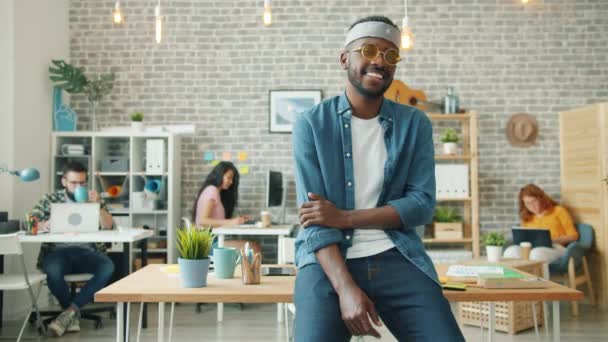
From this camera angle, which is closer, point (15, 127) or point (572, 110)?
point (15, 127)

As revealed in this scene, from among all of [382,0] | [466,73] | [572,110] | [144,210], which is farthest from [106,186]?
[572,110]

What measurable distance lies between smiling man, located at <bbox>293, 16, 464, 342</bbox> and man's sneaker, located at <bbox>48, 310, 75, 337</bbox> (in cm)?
336

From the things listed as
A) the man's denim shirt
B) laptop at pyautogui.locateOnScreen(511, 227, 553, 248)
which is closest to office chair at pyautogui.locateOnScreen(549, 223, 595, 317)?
laptop at pyautogui.locateOnScreen(511, 227, 553, 248)

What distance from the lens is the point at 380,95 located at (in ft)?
6.12

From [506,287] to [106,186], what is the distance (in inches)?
197

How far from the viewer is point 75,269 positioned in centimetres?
479

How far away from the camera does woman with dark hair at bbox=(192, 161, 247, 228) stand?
5.70 m

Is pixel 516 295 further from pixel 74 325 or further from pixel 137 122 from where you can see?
pixel 137 122

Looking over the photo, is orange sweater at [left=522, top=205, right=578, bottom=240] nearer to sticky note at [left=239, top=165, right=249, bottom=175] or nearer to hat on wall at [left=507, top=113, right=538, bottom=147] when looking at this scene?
hat on wall at [left=507, top=113, right=538, bottom=147]

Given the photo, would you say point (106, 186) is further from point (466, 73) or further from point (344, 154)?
point (344, 154)

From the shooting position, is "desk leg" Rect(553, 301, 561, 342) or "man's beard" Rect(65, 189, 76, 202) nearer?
"desk leg" Rect(553, 301, 561, 342)

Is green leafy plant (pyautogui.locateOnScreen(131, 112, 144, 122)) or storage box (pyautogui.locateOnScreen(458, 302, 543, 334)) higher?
green leafy plant (pyautogui.locateOnScreen(131, 112, 144, 122))

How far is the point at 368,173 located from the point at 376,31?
43 centimetres

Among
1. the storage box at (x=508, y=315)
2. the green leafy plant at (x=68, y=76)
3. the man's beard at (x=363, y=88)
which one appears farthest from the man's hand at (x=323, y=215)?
the green leafy plant at (x=68, y=76)
